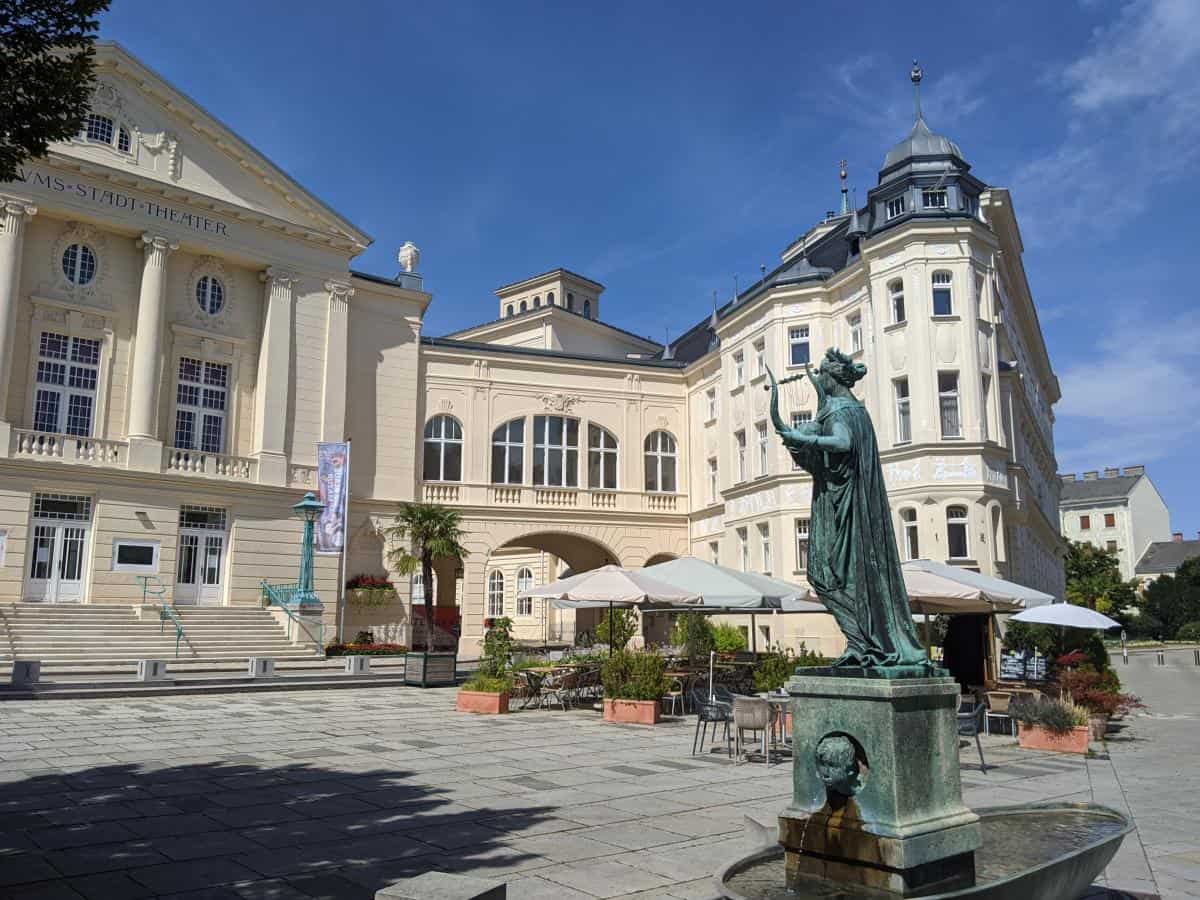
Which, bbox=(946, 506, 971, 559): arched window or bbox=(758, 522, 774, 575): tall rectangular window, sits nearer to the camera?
bbox=(946, 506, 971, 559): arched window

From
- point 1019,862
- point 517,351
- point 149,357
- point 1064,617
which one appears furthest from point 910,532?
point 149,357

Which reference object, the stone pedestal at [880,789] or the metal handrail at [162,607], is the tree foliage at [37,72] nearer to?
the stone pedestal at [880,789]

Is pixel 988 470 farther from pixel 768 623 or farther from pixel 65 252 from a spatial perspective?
pixel 65 252

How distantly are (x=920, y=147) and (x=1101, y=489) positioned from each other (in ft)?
255

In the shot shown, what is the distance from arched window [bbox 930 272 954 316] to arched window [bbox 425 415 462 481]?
1715cm

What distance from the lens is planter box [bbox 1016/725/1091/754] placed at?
1297cm

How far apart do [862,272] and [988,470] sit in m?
7.17

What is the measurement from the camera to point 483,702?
1662 centimetres

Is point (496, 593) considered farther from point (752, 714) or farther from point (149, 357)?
point (752, 714)

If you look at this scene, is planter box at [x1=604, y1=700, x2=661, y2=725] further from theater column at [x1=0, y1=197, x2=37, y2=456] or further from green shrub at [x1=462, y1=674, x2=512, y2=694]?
theater column at [x1=0, y1=197, x2=37, y2=456]

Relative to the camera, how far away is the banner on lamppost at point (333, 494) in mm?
28266

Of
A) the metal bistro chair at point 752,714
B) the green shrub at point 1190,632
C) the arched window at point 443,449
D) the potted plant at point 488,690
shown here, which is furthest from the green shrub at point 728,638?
the green shrub at point 1190,632

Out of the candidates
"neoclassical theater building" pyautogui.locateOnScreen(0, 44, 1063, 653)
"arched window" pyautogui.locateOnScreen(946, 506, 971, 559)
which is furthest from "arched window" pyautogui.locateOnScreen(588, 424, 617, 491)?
"arched window" pyautogui.locateOnScreen(946, 506, 971, 559)

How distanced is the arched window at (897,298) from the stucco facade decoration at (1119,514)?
73.8 m
